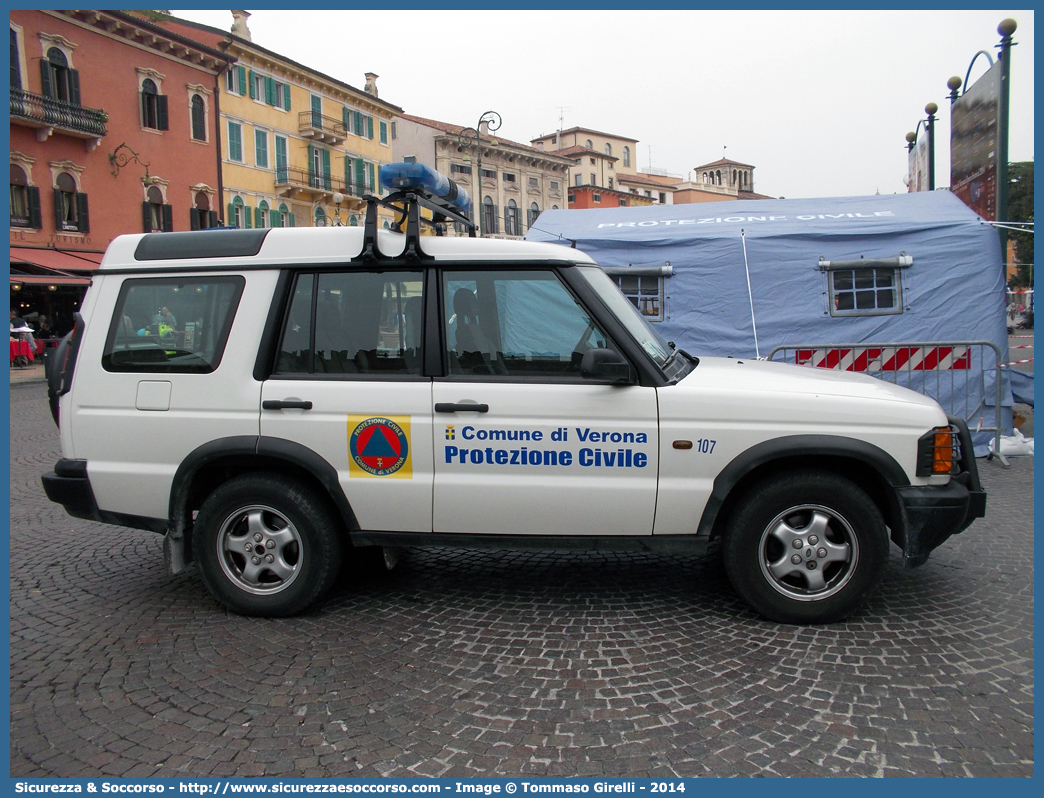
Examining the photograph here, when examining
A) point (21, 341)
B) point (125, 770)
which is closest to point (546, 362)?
point (125, 770)

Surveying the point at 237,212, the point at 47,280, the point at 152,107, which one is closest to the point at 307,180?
the point at 237,212

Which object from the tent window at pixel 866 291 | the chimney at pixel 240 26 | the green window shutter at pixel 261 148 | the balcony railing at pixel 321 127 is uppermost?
the chimney at pixel 240 26

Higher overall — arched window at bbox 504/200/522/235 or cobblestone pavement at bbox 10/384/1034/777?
arched window at bbox 504/200/522/235

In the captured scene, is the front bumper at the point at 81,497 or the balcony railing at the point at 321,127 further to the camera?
the balcony railing at the point at 321,127

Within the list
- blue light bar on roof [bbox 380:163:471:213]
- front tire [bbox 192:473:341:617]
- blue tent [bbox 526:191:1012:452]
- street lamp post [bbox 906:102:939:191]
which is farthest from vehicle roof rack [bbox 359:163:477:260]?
street lamp post [bbox 906:102:939:191]

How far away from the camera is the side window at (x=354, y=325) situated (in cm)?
394

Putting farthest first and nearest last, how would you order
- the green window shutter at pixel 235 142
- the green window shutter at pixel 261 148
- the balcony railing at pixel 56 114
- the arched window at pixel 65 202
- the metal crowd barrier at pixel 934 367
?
1. the green window shutter at pixel 261 148
2. the green window shutter at pixel 235 142
3. the arched window at pixel 65 202
4. the balcony railing at pixel 56 114
5. the metal crowd barrier at pixel 934 367

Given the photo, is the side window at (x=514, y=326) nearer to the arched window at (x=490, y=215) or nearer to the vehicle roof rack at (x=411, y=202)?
the vehicle roof rack at (x=411, y=202)

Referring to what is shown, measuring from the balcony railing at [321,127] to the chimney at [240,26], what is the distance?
182 inches

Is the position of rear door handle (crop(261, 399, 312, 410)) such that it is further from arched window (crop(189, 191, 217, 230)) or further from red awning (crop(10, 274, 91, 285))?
arched window (crop(189, 191, 217, 230))

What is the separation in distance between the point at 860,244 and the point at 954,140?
11.3 feet

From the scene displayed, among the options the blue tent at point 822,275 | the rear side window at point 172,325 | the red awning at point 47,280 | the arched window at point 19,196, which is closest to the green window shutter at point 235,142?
the arched window at point 19,196

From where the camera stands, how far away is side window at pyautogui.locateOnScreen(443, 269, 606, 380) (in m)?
3.84

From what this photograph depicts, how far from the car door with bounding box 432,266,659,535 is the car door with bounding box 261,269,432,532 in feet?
0.44
